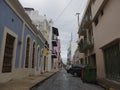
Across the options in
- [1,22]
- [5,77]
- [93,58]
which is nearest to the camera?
[1,22]

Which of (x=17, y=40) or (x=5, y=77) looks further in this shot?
(x=17, y=40)

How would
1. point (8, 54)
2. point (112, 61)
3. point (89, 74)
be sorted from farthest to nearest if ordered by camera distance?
point (89, 74)
point (112, 61)
point (8, 54)

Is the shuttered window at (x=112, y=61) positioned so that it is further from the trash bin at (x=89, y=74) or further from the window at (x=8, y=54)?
the window at (x=8, y=54)

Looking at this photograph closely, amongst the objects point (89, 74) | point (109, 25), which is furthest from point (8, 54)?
point (109, 25)

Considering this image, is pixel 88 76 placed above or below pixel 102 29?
below

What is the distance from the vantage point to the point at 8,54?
11.1 m

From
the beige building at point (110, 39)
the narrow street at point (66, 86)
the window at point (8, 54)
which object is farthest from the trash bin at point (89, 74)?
the window at point (8, 54)

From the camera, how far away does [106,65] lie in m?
14.9

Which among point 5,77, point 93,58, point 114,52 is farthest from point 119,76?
point 93,58

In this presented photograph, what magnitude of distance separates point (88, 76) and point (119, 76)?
3.13 metres

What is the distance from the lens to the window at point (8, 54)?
10656 millimetres

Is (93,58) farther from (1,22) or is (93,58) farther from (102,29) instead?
(1,22)

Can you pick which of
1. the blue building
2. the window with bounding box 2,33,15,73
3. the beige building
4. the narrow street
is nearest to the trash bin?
the narrow street

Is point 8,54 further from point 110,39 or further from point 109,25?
point 109,25
